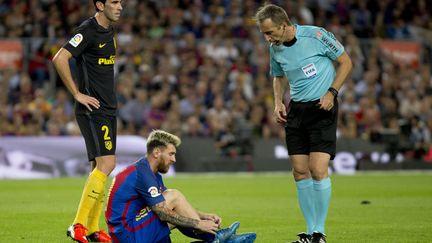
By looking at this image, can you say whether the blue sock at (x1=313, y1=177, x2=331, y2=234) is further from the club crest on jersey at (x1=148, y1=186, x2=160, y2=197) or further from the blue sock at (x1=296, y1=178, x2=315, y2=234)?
the club crest on jersey at (x1=148, y1=186, x2=160, y2=197)

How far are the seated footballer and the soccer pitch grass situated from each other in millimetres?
1501

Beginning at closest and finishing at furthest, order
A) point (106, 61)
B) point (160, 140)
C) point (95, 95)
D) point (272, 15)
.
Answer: point (160, 140), point (272, 15), point (95, 95), point (106, 61)

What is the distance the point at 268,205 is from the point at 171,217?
6.41m

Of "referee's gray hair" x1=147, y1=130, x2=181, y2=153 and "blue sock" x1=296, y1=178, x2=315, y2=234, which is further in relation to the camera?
"blue sock" x1=296, y1=178, x2=315, y2=234

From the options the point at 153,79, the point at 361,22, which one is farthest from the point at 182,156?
the point at 361,22

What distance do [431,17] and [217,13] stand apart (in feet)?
26.5

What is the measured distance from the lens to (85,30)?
9.98 metres

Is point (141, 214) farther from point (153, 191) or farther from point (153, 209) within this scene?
point (153, 191)

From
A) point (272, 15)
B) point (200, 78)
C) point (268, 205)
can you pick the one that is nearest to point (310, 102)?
point (272, 15)

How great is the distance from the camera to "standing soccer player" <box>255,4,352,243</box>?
370 inches

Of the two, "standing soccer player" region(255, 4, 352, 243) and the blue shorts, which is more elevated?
"standing soccer player" region(255, 4, 352, 243)

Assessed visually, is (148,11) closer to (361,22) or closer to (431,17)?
→ (361,22)

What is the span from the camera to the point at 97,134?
32.7 feet

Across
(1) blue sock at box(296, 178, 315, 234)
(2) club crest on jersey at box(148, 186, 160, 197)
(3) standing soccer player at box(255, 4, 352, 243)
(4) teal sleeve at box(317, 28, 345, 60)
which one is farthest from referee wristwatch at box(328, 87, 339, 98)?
(2) club crest on jersey at box(148, 186, 160, 197)
